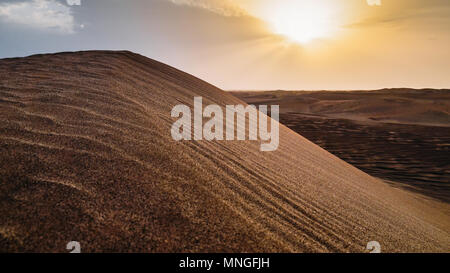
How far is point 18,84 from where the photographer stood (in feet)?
8.84

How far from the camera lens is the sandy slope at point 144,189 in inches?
44.9

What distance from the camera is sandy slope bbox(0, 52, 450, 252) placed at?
1.14m

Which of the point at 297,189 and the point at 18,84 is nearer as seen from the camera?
the point at 297,189

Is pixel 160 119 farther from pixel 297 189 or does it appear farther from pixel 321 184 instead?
pixel 321 184

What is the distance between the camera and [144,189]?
4.64 ft

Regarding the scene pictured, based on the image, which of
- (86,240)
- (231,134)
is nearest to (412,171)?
(231,134)

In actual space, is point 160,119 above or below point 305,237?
above

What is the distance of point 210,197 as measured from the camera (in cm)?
154

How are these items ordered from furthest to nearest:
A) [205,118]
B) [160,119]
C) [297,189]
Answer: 1. [205,118]
2. [160,119]
3. [297,189]
